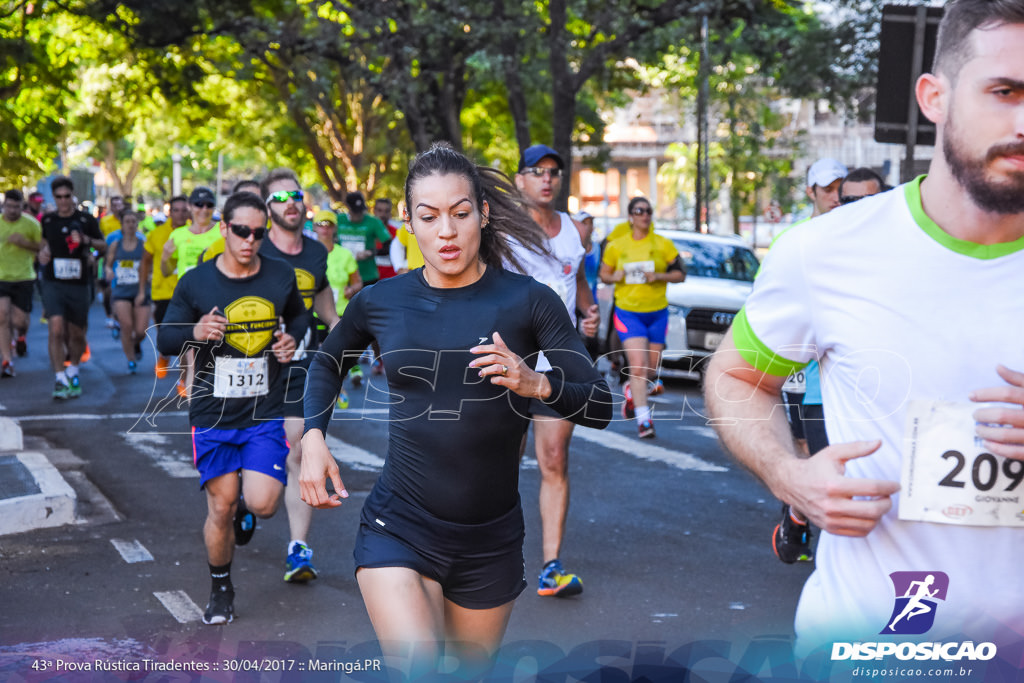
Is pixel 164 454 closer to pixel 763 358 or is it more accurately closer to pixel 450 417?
pixel 450 417

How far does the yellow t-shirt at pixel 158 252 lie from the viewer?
12.8 m

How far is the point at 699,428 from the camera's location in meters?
11.9

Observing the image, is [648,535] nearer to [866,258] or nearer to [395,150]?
[866,258]

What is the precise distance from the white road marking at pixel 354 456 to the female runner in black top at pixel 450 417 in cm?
560

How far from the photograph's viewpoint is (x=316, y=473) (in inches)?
141

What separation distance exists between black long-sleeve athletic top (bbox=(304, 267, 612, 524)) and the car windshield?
11.3 meters

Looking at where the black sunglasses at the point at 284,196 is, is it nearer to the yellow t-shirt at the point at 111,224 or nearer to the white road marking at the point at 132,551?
the white road marking at the point at 132,551

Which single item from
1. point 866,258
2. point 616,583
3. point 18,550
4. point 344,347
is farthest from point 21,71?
point 866,258

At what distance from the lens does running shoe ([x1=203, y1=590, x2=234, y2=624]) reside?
18.6 feet

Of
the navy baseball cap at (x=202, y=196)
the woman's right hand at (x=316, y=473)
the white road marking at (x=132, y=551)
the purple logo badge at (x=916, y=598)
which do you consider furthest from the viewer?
the navy baseball cap at (x=202, y=196)

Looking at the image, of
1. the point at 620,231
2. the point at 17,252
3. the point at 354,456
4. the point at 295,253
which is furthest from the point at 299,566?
the point at 17,252

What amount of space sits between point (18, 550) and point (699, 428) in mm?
6699

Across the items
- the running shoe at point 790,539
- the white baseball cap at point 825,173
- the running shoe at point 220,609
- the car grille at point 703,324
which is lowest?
the car grille at point 703,324

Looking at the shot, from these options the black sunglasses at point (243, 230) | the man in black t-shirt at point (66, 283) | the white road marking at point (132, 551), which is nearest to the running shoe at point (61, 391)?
the man in black t-shirt at point (66, 283)
